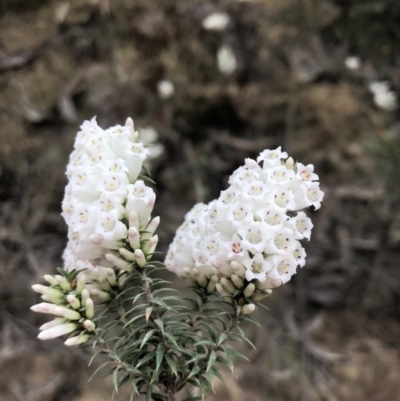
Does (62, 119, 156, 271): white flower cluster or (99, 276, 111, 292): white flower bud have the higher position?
(62, 119, 156, 271): white flower cluster

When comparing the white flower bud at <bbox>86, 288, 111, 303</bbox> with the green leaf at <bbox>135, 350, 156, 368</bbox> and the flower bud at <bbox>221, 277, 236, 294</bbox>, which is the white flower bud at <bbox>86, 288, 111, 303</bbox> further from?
the flower bud at <bbox>221, 277, 236, 294</bbox>

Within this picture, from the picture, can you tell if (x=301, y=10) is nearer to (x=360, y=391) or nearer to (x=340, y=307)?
(x=340, y=307)

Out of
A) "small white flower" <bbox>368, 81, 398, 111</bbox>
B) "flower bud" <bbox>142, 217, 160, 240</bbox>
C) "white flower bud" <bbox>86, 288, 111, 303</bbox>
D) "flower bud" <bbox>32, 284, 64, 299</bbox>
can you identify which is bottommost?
"white flower bud" <bbox>86, 288, 111, 303</bbox>

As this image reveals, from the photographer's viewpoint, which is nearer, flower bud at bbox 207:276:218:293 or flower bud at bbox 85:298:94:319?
flower bud at bbox 85:298:94:319

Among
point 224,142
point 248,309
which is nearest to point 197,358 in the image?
point 248,309

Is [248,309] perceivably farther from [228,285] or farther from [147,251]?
[147,251]

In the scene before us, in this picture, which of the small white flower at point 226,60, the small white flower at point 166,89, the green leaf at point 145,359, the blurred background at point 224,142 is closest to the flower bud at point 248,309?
the green leaf at point 145,359

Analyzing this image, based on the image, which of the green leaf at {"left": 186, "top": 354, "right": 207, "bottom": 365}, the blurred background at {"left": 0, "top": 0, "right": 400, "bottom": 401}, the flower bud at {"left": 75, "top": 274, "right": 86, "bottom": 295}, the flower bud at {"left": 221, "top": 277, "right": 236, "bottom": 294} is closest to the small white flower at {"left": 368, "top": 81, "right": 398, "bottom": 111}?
the blurred background at {"left": 0, "top": 0, "right": 400, "bottom": 401}

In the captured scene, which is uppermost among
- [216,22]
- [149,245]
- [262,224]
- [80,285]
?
[216,22]
